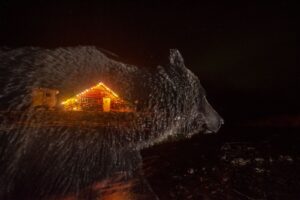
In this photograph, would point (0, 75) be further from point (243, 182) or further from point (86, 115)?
point (243, 182)

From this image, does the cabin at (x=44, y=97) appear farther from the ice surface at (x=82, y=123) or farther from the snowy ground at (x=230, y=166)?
the snowy ground at (x=230, y=166)

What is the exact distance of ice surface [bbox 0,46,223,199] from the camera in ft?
28.2

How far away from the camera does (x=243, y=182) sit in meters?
9.92

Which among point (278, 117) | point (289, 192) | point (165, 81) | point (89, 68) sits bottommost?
point (289, 192)

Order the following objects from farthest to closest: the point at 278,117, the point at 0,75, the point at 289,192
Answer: the point at 278,117
the point at 289,192
the point at 0,75

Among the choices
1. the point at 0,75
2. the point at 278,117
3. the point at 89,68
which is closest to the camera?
Answer: the point at 0,75

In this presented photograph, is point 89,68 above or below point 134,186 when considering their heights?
above

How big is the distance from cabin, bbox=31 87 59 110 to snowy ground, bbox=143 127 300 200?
384cm

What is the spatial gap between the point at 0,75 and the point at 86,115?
2461 mm

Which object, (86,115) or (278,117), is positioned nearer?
(86,115)

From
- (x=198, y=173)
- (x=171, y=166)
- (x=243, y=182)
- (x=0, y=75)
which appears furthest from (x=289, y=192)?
(x=0, y=75)

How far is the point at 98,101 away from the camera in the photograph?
426 inches

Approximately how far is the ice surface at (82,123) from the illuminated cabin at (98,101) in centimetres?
23

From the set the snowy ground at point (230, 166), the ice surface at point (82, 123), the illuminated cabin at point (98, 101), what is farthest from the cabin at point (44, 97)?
the snowy ground at point (230, 166)
